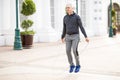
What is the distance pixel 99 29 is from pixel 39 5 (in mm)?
9225

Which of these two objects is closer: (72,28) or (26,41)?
(72,28)

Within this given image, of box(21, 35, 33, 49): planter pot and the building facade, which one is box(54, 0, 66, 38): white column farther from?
box(21, 35, 33, 49): planter pot

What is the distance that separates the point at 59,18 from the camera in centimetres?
2245

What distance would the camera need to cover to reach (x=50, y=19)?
21750mm

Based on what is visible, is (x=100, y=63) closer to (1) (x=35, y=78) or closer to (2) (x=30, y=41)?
(1) (x=35, y=78)

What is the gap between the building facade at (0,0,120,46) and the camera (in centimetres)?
1803

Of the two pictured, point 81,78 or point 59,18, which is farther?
point 59,18

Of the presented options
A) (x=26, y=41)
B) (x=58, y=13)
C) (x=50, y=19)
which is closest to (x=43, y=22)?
(x=50, y=19)

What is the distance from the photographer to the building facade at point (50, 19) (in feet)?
59.2

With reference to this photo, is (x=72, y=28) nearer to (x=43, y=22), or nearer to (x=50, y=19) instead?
(x=43, y=22)

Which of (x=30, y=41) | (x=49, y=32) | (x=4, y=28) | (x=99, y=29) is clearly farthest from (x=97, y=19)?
(x=30, y=41)

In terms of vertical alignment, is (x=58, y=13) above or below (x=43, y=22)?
above

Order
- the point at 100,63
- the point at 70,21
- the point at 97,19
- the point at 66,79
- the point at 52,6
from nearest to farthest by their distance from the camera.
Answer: the point at 66,79 → the point at 70,21 → the point at 100,63 → the point at 52,6 → the point at 97,19

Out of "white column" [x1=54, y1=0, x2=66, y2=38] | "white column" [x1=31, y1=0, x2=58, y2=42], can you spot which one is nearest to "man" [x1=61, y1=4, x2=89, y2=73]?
"white column" [x1=31, y1=0, x2=58, y2=42]
